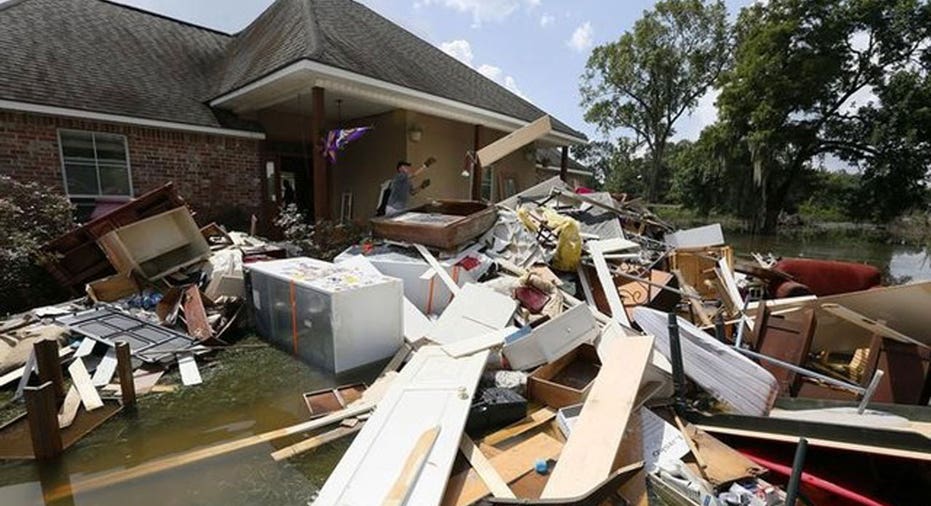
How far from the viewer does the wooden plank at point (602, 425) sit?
7.50ft

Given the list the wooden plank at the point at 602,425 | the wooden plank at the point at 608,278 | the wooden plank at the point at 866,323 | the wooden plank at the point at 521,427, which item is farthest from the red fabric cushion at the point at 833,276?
the wooden plank at the point at 521,427

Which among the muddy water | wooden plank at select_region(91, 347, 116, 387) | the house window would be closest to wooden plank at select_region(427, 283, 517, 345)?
the muddy water

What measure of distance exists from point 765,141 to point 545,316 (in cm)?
1940

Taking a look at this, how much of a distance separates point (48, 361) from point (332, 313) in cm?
208

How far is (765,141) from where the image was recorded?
18.5 meters

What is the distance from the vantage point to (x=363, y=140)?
10.2m

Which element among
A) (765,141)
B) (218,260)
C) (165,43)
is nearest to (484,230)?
(218,260)

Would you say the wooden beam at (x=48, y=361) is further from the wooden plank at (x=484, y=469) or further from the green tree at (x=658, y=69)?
the green tree at (x=658, y=69)

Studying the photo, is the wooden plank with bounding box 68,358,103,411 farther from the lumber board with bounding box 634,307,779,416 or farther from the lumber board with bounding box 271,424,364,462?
the lumber board with bounding box 634,307,779,416

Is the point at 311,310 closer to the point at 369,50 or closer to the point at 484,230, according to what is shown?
the point at 484,230

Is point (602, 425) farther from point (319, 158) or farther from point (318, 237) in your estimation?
point (319, 158)

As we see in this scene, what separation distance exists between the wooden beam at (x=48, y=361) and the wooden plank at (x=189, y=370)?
83 cm

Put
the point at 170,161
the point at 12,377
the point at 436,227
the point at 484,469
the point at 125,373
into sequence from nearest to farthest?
1. the point at 484,469
2. the point at 125,373
3. the point at 12,377
4. the point at 436,227
5. the point at 170,161

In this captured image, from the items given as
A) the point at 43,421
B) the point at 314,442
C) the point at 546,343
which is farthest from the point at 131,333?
the point at 546,343
